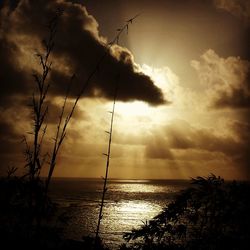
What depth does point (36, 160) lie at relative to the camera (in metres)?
2.56

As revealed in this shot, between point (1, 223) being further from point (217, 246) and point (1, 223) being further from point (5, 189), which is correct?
point (217, 246)

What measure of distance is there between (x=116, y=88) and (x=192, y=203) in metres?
8.46

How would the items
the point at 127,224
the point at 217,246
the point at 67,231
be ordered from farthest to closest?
the point at 127,224 < the point at 67,231 < the point at 217,246

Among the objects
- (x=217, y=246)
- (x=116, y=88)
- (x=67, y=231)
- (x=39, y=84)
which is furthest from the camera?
(x=67, y=231)

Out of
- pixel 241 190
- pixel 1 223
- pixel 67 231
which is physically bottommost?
pixel 67 231

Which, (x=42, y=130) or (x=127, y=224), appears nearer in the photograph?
(x=42, y=130)

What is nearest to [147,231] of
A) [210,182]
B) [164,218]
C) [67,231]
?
[164,218]

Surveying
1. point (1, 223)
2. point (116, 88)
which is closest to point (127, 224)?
point (1, 223)

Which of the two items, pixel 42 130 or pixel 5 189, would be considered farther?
pixel 5 189

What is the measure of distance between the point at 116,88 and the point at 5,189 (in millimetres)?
7734

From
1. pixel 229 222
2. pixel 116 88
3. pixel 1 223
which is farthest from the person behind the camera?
pixel 1 223

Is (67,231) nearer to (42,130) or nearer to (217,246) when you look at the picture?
(217,246)

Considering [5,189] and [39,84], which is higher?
[39,84]

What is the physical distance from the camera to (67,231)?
156 feet
